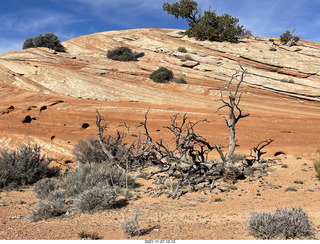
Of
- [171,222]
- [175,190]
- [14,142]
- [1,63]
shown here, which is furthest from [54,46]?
[171,222]

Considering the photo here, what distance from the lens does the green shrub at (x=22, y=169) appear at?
8.76 m

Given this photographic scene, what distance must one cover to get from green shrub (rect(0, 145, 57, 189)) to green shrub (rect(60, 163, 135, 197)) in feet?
5.85

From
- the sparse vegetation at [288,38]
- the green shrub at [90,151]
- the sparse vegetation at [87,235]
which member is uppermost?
the sparse vegetation at [288,38]

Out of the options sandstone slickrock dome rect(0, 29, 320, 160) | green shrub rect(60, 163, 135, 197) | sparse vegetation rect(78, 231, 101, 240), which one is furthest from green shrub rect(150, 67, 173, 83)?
sparse vegetation rect(78, 231, 101, 240)

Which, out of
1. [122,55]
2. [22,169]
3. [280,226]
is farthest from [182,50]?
[280,226]

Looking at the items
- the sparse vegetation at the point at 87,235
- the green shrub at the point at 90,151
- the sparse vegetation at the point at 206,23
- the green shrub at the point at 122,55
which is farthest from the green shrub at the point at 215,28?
the sparse vegetation at the point at 87,235

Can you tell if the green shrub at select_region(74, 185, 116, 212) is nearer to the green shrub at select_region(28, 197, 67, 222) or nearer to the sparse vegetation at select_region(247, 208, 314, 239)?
the green shrub at select_region(28, 197, 67, 222)

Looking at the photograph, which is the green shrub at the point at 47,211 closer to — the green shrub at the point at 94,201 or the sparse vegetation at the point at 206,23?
the green shrub at the point at 94,201

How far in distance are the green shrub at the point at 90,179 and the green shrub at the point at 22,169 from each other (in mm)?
1784

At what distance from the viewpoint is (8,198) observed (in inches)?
296

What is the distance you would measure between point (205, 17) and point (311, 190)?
32160mm

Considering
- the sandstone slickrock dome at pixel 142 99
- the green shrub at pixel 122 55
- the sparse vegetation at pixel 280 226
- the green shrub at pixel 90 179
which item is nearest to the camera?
the sparse vegetation at pixel 280 226

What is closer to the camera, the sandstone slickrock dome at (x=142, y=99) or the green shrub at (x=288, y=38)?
the sandstone slickrock dome at (x=142, y=99)

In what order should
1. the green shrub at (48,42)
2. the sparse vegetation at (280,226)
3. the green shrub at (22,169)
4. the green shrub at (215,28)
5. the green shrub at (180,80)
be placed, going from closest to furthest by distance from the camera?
1. the sparse vegetation at (280,226)
2. the green shrub at (22,169)
3. the green shrub at (180,80)
4. the green shrub at (48,42)
5. the green shrub at (215,28)
